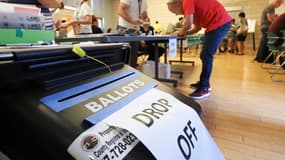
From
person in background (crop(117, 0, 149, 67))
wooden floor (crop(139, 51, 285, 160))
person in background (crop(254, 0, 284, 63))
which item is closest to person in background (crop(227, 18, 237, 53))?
person in background (crop(254, 0, 284, 63))

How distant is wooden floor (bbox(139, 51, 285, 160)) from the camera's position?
1104 mm

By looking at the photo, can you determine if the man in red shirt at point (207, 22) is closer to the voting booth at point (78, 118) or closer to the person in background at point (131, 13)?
the person in background at point (131, 13)

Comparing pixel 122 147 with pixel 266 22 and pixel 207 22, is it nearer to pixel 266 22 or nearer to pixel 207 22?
pixel 207 22

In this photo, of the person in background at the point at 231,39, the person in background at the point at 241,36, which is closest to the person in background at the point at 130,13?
the person in background at the point at 241,36

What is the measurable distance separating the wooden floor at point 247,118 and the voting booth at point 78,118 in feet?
2.20

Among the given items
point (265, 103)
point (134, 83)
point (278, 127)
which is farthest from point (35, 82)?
point (265, 103)

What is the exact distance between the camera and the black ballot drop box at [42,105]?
38 cm

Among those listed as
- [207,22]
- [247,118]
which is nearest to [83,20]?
[207,22]

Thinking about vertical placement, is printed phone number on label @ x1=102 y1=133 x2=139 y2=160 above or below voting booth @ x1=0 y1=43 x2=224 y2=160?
below

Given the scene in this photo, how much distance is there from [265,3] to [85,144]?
8.01m

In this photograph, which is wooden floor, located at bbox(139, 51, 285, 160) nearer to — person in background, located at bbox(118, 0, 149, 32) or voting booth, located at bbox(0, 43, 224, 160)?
voting booth, located at bbox(0, 43, 224, 160)

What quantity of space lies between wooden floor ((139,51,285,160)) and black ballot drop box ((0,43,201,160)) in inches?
34.4

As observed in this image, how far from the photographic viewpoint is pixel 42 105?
1.36 feet

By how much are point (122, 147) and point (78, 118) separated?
0.11m
